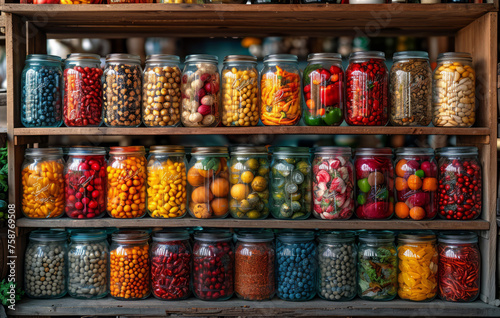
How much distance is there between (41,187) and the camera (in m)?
1.68

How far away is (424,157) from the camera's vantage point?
1697 millimetres

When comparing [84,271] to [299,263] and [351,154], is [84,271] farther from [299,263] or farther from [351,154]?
[351,154]

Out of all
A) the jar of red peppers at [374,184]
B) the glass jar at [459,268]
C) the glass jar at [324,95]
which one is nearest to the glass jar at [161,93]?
the glass jar at [324,95]

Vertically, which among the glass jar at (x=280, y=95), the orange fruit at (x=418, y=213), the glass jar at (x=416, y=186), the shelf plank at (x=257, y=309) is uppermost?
the glass jar at (x=280, y=95)

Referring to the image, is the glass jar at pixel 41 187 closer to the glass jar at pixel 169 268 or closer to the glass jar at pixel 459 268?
the glass jar at pixel 169 268

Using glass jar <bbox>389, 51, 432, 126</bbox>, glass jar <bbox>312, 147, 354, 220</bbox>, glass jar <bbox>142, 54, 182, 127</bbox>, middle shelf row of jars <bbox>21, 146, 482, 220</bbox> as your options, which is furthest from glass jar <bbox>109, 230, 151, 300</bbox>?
glass jar <bbox>389, 51, 432, 126</bbox>

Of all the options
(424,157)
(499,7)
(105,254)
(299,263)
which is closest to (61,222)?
(105,254)

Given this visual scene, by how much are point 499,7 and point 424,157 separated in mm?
662

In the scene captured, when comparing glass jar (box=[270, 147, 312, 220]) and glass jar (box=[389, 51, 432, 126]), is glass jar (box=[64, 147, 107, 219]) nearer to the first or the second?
glass jar (box=[270, 147, 312, 220])

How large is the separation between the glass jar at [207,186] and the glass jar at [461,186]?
0.84m

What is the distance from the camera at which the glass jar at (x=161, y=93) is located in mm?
1634

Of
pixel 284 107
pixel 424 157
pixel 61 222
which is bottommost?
pixel 61 222

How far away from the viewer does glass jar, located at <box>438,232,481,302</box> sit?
166cm

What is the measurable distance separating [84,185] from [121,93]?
39cm
